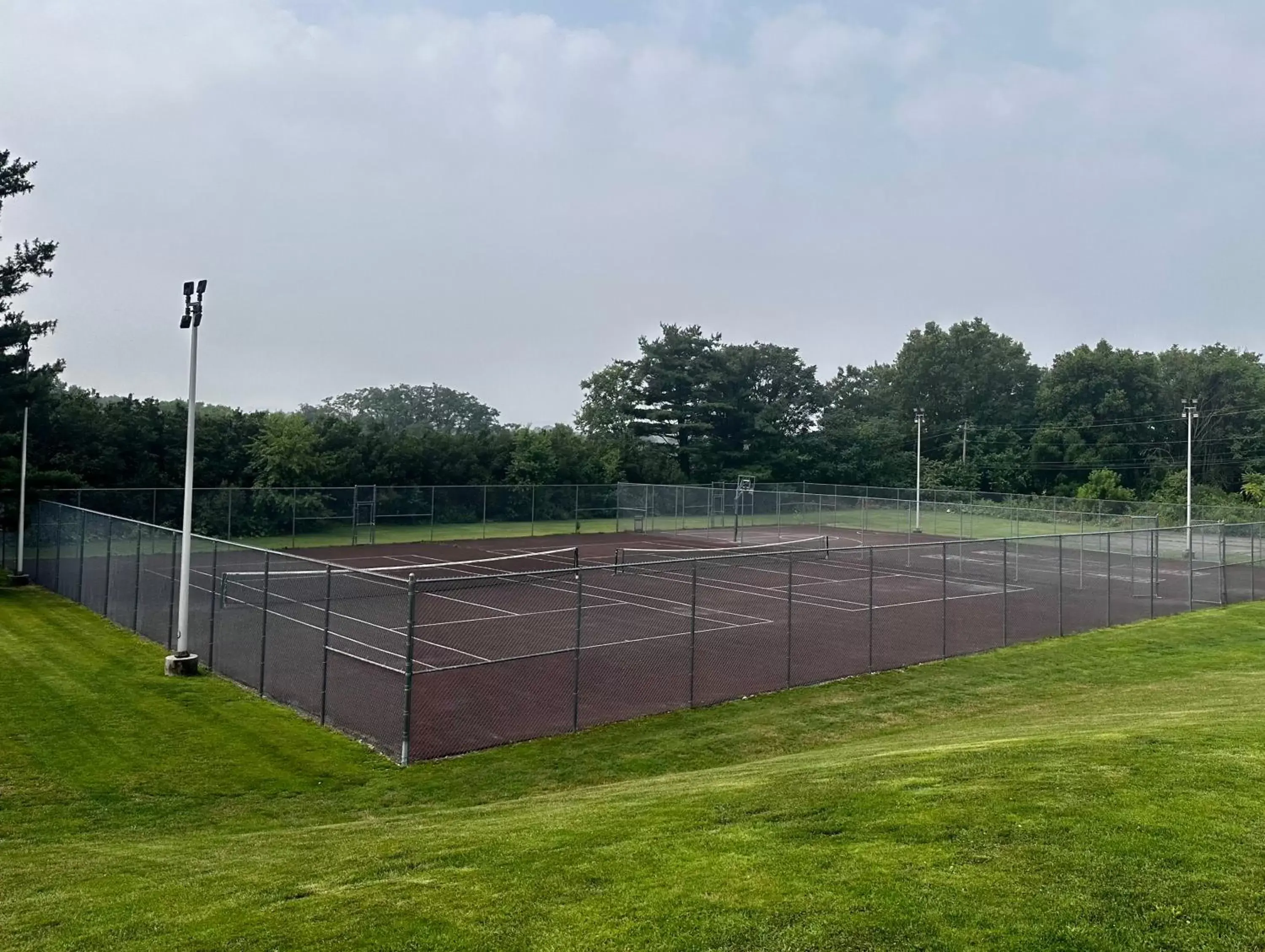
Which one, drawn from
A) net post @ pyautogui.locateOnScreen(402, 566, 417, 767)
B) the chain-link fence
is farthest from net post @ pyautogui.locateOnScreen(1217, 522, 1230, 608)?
net post @ pyautogui.locateOnScreen(402, 566, 417, 767)

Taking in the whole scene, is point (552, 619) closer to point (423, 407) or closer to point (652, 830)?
point (652, 830)

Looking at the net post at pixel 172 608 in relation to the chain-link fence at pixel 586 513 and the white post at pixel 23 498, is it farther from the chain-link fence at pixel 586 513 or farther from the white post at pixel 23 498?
the chain-link fence at pixel 586 513

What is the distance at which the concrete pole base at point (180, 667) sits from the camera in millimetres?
17438

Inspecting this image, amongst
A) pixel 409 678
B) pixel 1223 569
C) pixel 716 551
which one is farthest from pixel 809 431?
pixel 409 678

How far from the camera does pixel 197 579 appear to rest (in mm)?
26031

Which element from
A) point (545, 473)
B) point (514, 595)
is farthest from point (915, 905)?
point (545, 473)

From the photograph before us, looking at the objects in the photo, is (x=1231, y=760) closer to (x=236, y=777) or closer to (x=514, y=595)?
(x=236, y=777)

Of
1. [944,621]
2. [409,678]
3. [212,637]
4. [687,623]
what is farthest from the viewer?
[687,623]

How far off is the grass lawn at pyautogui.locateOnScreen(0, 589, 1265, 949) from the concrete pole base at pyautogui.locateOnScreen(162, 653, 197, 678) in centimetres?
123

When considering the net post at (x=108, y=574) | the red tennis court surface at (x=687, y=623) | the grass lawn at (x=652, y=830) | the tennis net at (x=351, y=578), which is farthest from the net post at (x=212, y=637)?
the net post at (x=108, y=574)

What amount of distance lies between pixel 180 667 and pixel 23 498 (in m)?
13.8

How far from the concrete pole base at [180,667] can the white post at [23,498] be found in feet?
43.3

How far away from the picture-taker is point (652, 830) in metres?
8.12

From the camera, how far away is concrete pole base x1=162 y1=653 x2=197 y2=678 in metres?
17.4
